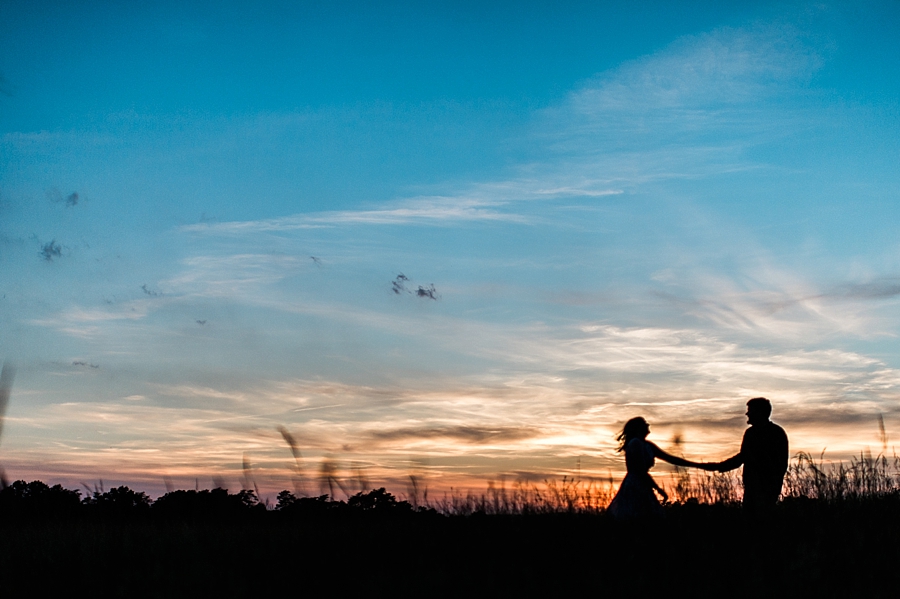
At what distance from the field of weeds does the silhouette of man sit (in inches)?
17.2

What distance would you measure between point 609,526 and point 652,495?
70 cm

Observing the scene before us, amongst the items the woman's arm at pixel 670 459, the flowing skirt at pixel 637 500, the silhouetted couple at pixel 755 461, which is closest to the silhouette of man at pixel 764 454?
the silhouetted couple at pixel 755 461

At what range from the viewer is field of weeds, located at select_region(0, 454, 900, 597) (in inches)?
305

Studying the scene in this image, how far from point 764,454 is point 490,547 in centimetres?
452

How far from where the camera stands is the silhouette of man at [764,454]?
36.1 feet

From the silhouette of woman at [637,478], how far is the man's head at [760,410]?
6.67 feet

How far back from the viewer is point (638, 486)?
992 cm

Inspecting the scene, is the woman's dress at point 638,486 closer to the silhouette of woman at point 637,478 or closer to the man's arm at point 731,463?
the silhouette of woman at point 637,478

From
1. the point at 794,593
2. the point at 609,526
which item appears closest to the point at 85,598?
the point at 609,526

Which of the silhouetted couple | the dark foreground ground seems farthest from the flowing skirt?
the dark foreground ground

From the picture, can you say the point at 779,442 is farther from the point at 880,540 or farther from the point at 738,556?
the point at 738,556

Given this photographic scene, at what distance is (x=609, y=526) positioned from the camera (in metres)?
9.79

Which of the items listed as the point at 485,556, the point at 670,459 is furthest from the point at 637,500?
the point at 485,556

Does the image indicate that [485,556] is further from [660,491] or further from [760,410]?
[760,410]
